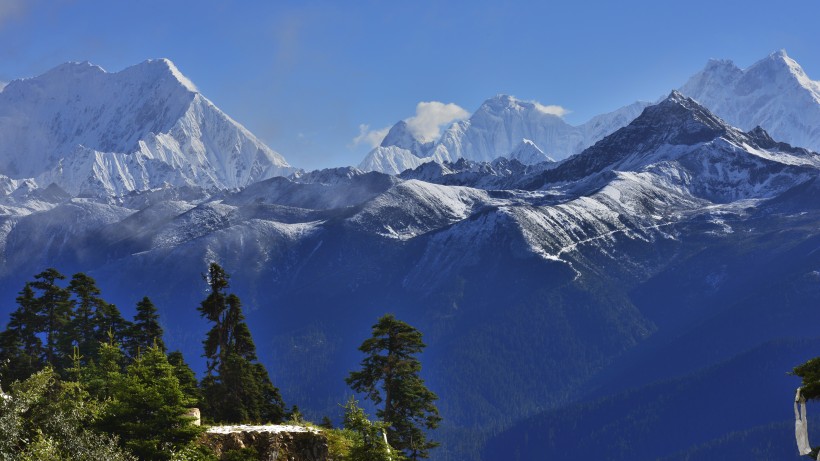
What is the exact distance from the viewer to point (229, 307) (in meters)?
79.4

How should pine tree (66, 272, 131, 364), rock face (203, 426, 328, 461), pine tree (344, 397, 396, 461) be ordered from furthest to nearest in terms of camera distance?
1. pine tree (66, 272, 131, 364)
2. pine tree (344, 397, 396, 461)
3. rock face (203, 426, 328, 461)

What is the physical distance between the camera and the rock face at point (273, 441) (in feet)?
143

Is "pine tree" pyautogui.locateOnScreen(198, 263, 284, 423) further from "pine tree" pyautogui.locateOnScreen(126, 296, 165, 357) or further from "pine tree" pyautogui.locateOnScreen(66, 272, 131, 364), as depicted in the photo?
"pine tree" pyautogui.locateOnScreen(66, 272, 131, 364)

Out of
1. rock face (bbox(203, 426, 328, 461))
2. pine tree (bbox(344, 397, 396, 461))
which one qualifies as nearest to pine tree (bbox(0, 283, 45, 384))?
rock face (bbox(203, 426, 328, 461))

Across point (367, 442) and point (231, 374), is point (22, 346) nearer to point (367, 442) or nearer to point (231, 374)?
point (231, 374)

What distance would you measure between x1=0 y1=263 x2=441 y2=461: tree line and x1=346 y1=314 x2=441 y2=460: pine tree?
10cm

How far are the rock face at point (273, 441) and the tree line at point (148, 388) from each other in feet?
3.92

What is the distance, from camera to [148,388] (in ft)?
141

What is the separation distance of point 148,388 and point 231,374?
2990 cm

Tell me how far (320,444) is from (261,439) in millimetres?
3170

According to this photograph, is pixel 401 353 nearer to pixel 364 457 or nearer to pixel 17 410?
pixel 364 457

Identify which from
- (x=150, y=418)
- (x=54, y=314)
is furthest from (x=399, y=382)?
(x=54, y=314)

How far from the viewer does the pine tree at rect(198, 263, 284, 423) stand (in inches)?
2798

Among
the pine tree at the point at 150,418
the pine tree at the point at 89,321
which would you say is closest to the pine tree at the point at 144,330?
the pine tree at the point at 89,321
